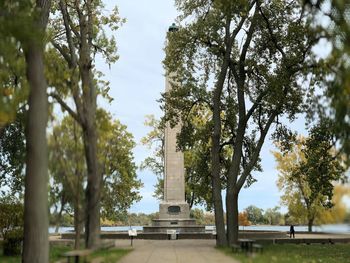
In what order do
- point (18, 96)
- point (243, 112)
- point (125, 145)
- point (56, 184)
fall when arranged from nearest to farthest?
point (18, 96), point (56, 184), point (243, 112), point (125, 145)

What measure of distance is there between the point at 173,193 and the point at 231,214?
11.7m

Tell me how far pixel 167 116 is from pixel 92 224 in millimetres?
15903

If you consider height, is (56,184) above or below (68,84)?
below

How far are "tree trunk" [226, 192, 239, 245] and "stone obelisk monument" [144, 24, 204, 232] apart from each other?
1110 cm

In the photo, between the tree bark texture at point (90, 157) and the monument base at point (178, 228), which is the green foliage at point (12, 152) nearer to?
the monument base at point (178, 228)

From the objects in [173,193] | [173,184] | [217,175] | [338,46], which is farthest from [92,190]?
[173,193]

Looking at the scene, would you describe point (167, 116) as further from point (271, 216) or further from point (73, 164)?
point (271, 216)

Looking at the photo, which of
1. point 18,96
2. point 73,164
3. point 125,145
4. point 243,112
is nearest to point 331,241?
point 243,112

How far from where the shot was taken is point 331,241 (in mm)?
30859

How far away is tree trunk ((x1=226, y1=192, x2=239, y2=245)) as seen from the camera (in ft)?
79.7

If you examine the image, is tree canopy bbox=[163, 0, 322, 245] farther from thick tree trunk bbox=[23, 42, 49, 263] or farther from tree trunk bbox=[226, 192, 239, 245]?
thick tree trunk bbox=[23, 42, 49, 263]

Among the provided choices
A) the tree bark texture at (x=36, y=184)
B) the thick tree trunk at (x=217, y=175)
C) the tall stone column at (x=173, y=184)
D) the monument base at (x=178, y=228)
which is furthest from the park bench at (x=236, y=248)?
the tall stone column at (x=173, y=184)

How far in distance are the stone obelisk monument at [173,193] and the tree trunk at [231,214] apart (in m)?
11.1

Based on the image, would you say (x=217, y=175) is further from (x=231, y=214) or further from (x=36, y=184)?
(x=36, y=184)
